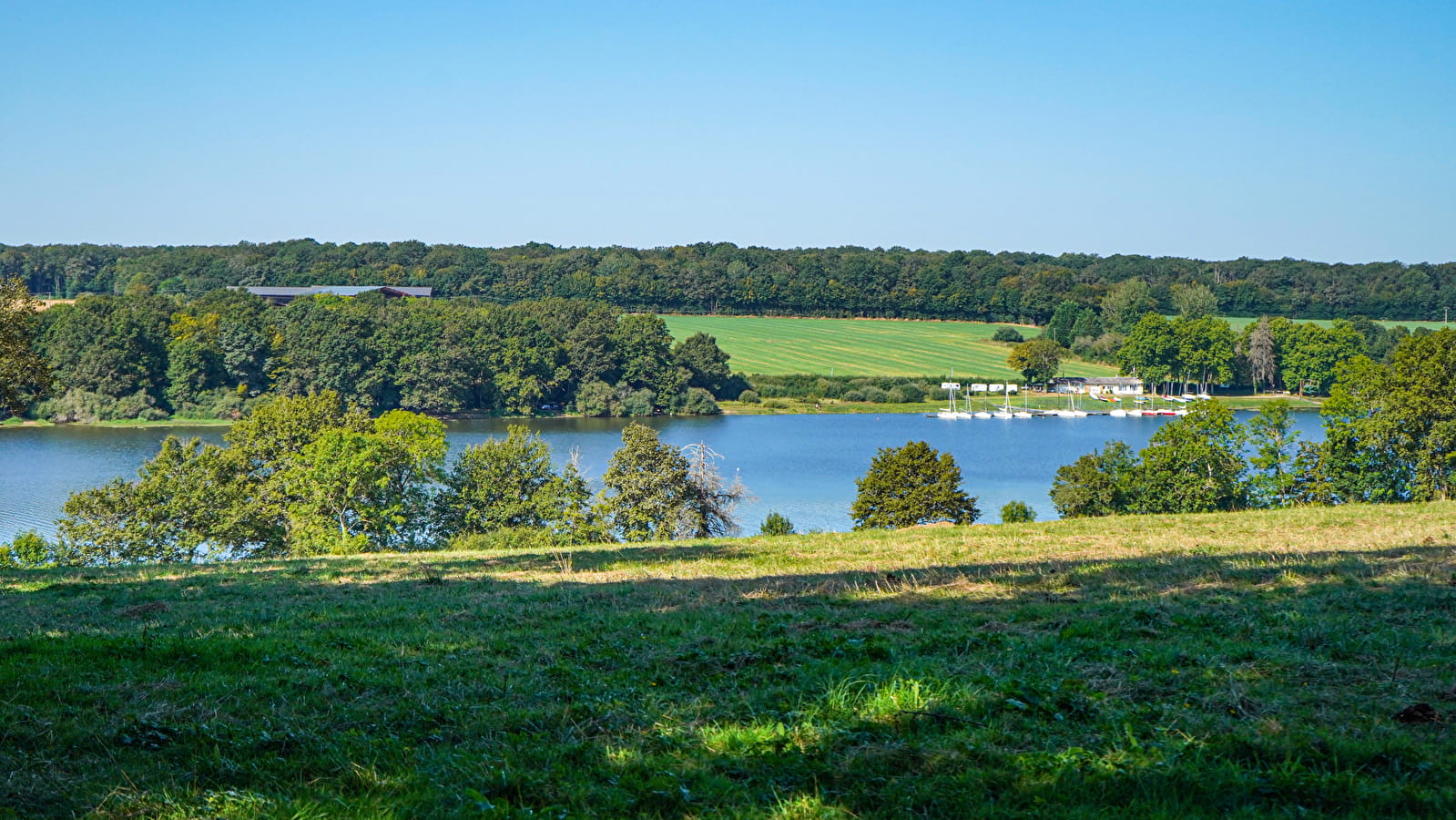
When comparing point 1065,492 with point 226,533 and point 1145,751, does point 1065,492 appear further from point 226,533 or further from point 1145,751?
point 1145,751

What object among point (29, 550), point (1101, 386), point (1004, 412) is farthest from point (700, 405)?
point (29, 550)

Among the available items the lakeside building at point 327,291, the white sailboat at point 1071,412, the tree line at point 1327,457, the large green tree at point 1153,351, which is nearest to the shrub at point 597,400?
the white sailboat at point 1071,412

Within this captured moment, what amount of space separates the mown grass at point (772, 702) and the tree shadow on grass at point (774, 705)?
0.08 feet

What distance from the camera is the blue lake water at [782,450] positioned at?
5991cm

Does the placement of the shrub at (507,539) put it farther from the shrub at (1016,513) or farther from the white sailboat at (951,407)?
the white sailboat at (951,407)

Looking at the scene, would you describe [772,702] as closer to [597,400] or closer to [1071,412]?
[597,400]

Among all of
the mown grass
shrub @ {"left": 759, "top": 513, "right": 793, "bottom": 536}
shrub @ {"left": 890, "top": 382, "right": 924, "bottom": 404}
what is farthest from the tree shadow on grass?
shrub @ {"left": 890, "top": 382, "right": 924, "bottom": 404}

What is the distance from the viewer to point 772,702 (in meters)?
6.75

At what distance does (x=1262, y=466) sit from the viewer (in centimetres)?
5059

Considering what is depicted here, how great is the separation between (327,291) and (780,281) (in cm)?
7310

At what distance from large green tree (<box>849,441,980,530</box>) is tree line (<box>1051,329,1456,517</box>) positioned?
6.81m

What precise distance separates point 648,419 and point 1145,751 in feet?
346

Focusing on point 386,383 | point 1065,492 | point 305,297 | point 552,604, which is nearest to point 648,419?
point 386,383

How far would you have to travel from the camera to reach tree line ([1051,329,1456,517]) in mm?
48156
